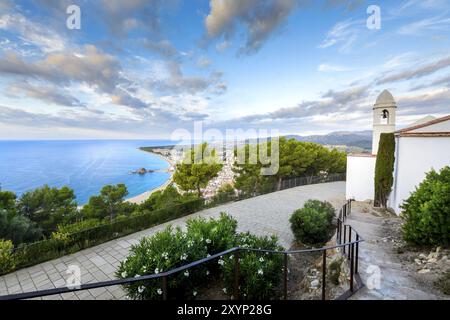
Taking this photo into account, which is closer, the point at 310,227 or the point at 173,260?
the point at 173,260

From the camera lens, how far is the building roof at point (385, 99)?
12.3 m

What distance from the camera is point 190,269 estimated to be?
414 cm

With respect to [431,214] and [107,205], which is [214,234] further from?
[107,205]

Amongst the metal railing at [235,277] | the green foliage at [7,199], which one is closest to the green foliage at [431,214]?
the metal railing at [235,277]

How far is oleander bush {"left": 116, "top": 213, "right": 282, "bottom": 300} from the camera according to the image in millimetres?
3764

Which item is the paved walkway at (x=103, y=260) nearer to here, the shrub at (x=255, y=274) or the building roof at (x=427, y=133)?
the shrub at (x=255, y=274)

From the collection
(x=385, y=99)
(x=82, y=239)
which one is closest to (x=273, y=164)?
(x=385, y=99)

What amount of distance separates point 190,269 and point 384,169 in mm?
11447

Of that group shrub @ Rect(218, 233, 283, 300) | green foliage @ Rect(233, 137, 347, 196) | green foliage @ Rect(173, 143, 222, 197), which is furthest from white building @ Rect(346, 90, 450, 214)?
green foliage @ Rect(173, 143, 222, 197)

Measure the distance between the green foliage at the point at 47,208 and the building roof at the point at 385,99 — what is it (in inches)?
872

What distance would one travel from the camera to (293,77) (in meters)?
11.0

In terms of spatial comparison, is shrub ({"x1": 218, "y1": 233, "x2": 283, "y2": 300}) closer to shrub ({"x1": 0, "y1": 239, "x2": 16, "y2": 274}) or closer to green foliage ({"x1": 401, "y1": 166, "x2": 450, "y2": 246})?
green foliage ({"x1": 401, "y1": 166, "x2": 450, "y2": 246})

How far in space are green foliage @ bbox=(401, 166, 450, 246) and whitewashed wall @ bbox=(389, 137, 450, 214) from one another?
3.00 metres
